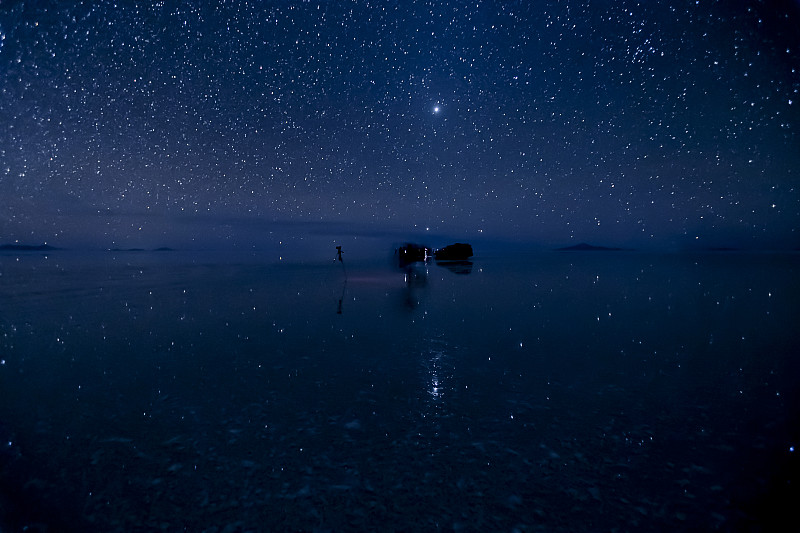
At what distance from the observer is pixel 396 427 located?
588 cm

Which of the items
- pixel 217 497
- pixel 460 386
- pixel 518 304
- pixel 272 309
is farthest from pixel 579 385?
pixel 272 309

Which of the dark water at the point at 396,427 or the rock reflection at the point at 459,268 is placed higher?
the rock reflection at the point at 459,268

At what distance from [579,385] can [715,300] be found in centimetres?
1719

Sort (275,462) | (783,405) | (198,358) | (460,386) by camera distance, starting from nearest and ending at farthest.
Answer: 1. (275,462)
2. (783,405)
3. (460,386)
4. (198,358)

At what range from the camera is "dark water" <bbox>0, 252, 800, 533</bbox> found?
4.11 m

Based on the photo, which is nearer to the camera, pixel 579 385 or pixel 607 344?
pixel 579 385

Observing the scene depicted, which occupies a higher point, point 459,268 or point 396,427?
point 459,268

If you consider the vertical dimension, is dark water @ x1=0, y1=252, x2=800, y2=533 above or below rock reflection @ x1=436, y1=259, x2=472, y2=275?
below

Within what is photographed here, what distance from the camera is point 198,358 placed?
9.39 metres

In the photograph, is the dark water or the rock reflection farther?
the rock reflection

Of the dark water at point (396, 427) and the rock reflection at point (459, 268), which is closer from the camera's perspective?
the dark water at point (396, 427)

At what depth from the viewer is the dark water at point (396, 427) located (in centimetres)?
411

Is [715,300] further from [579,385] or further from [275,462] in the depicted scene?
[275,462]

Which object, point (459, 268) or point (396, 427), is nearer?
point (396, 427)
